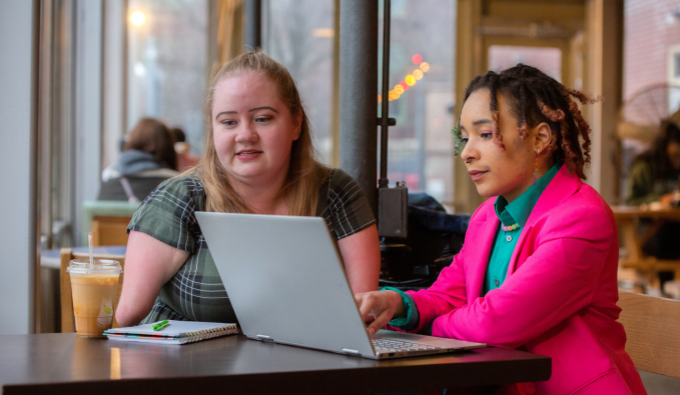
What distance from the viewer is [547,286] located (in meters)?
1.18

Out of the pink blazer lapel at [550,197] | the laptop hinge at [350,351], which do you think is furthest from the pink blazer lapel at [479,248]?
the laptop hinge at [350,351]

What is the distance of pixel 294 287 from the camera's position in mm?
1035

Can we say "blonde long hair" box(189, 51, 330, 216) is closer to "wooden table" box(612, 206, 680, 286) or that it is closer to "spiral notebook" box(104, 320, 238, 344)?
"spiral notebook" box(104, 320, 238, 344)

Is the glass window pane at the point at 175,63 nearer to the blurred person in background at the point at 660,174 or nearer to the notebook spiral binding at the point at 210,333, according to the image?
the blurred person in background at the point at 660,174

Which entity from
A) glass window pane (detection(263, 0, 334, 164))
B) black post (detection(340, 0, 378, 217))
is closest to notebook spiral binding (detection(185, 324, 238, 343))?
black post (detection(340, 0, 378, 217))

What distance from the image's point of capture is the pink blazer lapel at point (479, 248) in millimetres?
1406

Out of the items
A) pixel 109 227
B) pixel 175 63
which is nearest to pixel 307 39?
pixel 175 63

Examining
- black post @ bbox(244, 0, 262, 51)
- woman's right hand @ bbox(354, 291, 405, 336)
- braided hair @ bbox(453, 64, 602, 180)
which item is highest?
black post @ bbox(244, 0, 262, 51)

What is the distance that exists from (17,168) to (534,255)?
3.87ft

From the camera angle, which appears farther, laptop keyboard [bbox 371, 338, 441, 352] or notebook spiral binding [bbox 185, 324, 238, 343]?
notebook spiral binding [bbox 185, 324, 238, 343]

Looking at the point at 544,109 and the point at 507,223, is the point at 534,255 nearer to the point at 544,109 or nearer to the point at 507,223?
the point at 507,223

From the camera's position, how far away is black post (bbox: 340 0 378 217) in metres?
2.00

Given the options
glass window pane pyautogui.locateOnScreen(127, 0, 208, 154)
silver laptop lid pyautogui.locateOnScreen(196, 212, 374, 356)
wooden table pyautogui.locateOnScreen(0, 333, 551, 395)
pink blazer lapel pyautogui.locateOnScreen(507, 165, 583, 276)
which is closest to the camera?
wooden table pyautogui.locateOnScreen(0, 333, 551, 395)

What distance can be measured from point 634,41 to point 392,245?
6.65 metres
